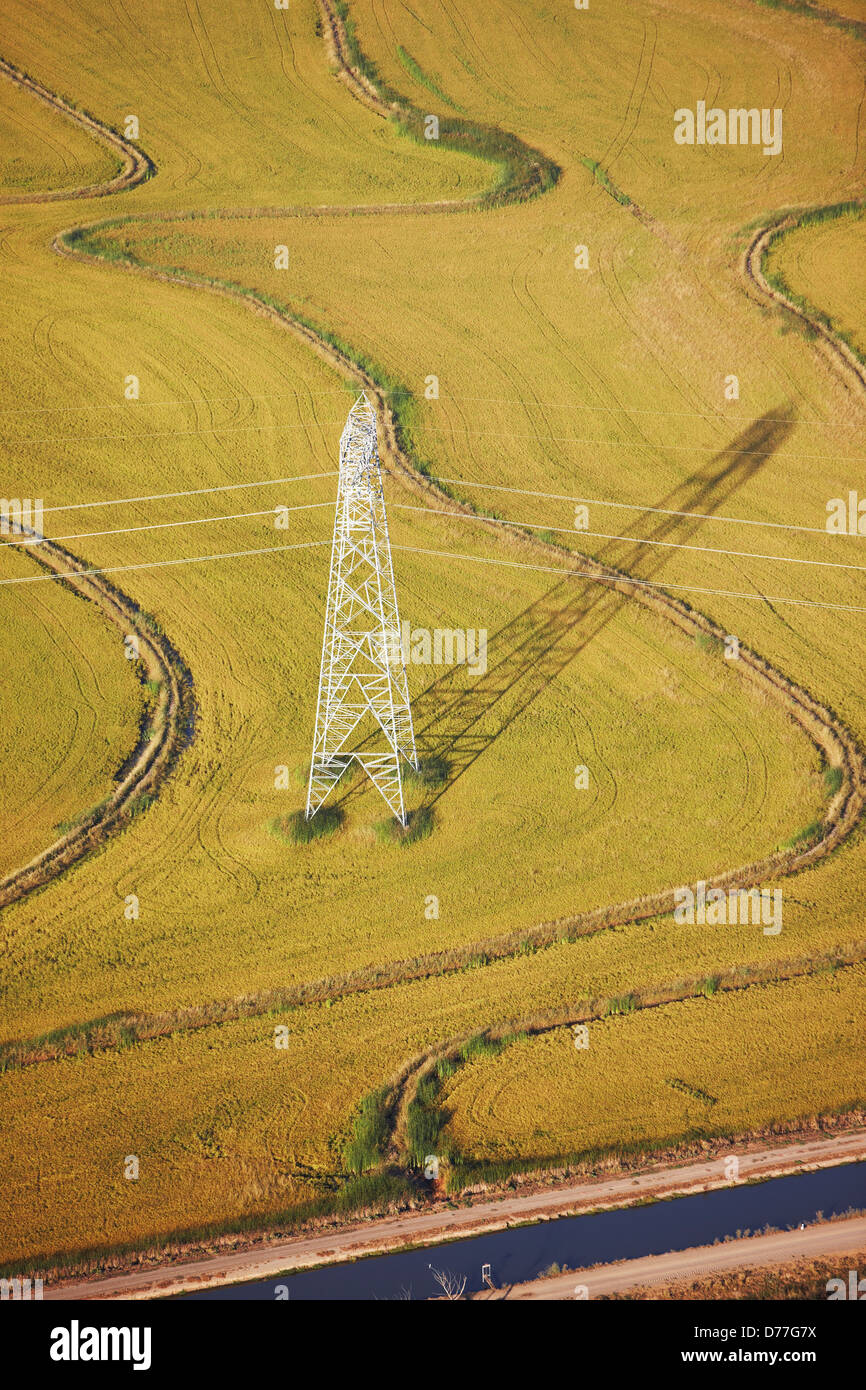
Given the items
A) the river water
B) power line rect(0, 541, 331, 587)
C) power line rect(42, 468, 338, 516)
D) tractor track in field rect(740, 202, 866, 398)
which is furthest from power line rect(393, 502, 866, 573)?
the river water

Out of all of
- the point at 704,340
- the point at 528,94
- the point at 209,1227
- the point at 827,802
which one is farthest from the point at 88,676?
the point at 528,94

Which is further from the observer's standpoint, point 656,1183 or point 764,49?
point 764,49

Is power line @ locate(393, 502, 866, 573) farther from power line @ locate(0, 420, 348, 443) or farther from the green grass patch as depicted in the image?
the green grass patch

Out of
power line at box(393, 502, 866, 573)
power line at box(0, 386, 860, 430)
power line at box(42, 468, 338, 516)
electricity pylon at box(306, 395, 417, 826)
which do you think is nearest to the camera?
electricity pylon at box(306, 395, 417, 826)

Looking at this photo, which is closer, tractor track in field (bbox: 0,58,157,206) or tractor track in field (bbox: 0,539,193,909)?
tractor track in field (bbox: 0,539,193,909)

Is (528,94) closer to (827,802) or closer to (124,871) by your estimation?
(827,802)

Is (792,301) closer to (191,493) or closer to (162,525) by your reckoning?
(191,493)
